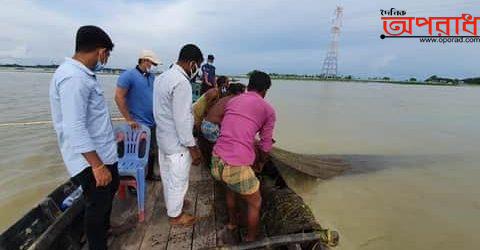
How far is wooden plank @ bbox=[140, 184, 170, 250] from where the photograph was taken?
2578 mm

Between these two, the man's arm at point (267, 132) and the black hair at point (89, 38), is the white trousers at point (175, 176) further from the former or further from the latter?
the black hair at point (89, 38)

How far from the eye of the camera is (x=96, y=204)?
215 centimetres

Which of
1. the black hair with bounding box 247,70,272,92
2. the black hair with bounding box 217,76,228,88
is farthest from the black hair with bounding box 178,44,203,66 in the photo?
the black hair with bounding box 217,76,228,88

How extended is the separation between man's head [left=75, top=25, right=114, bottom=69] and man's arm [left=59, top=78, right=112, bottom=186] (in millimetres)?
193

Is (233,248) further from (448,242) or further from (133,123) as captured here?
(448,242)

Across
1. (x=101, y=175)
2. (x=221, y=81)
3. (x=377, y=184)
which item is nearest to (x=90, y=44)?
(x=101, y=175)

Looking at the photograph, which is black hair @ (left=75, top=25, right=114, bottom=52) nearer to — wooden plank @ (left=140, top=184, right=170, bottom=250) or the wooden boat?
the wooden boat

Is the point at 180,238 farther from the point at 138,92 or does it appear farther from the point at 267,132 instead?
the point at 138,92

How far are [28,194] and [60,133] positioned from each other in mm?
4860

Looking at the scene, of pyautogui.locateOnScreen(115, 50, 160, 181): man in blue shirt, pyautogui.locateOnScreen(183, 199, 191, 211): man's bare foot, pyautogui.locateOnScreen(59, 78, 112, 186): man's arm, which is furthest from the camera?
pyautogui.locateOnScreen(115, 50, 160, 181): man in blue shirt

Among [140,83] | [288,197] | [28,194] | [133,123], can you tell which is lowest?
[28,194]

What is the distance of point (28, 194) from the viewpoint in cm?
587

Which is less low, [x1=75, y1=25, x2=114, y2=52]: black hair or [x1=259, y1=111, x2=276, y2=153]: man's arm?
[x1=75, y1=25, x2=114, y2=52]: black hair

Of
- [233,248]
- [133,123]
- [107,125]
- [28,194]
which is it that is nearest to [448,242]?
[233,248]
